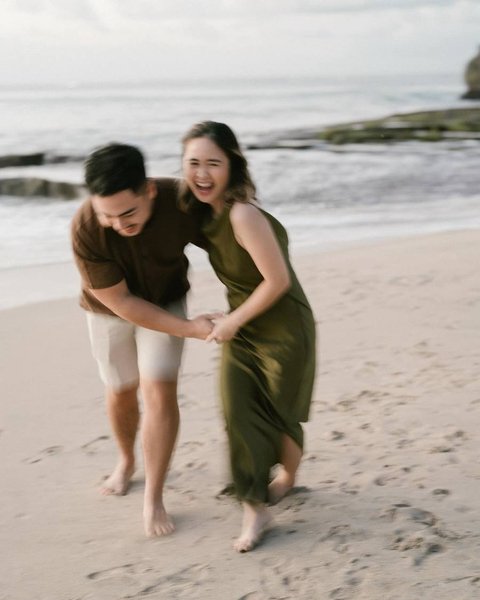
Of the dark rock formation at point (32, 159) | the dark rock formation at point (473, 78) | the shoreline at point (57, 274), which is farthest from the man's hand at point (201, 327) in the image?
the dark rock formation at point (473, 78)

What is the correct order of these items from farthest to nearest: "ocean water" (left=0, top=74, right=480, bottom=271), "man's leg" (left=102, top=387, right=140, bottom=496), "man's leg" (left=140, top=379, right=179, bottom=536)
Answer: "ocean water" (left=0, top=74, right=480, bottom=271) → "man's leg" (left=102, top=387, right=140, bottom=496) → "man's leg" (left=140, top=379, right=179, bottom=536)

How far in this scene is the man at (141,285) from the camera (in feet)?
9.25

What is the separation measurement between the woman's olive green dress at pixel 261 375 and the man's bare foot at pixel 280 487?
226 millimetres

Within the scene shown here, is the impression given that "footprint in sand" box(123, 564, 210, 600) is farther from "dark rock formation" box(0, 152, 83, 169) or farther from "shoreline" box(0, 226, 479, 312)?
"dark rock formation" box(0, 152, 83, 169)

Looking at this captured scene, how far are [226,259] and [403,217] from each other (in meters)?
9.99

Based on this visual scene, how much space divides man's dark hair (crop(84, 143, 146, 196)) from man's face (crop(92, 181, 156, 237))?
22mm

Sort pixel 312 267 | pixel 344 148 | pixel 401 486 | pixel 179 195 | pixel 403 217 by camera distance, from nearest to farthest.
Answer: pixel 179 195
pixel 401 486
pixel 312 267
pixel 403 217
pixel 344 148

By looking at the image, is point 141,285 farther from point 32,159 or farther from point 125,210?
point 32,159

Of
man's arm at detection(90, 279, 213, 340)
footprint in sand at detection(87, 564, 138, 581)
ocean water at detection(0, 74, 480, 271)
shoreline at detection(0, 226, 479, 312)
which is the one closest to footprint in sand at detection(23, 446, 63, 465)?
footprint in sand at detection(87, 564, 138, 581)

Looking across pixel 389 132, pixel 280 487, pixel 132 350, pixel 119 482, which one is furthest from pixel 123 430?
pixel 389 132

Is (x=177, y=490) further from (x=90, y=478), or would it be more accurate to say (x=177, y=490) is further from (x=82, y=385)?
(x=82, y=385)

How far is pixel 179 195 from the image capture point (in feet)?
9.71

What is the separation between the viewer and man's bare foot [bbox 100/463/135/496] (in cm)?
358

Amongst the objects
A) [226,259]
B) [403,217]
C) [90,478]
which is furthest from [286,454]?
[403,217]
